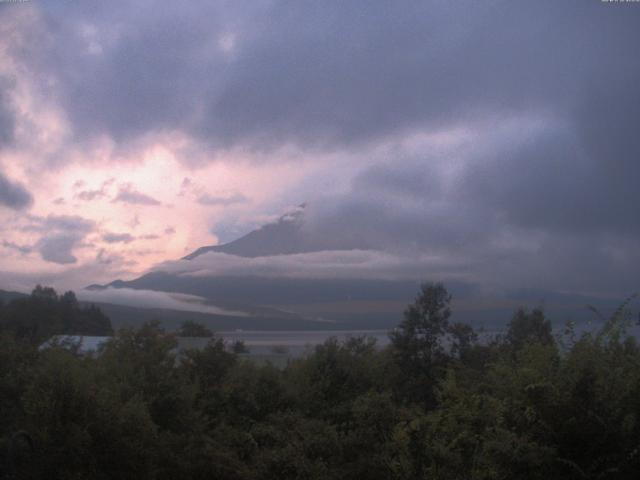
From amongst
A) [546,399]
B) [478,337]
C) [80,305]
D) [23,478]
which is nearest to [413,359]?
[478,337]

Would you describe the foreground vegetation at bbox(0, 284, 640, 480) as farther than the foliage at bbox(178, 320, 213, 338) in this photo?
No

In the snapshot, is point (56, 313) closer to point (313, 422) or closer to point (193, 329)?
point (193, 329)

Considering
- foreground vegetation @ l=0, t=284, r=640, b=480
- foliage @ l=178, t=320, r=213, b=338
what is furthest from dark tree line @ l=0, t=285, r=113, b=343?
foreground vegetation @ l=0, t=284, r=640, b=480

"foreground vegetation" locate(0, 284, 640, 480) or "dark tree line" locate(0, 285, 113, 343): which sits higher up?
"dark tree line" locate(0, 285, 113, 343)

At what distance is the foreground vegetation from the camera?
1028 cm

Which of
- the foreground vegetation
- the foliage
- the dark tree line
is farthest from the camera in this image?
the foliage

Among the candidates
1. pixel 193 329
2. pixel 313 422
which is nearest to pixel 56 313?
pixel 193 329

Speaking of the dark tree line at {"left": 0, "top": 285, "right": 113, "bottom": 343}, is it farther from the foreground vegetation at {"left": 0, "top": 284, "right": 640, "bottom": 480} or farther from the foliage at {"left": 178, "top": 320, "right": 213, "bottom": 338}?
the foreground vegetation at {"left": 0, "top": 284, "right": 640, "bottom": 480}

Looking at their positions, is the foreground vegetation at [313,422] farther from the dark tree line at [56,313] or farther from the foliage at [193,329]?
the foliage at [193,329]

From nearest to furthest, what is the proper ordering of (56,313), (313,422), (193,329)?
(313,422) → (56,313) → (193,329)

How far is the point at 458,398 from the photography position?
13516mm

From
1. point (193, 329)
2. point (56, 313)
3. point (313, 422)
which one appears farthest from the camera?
point (193, 329)

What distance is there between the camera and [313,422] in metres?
14.4

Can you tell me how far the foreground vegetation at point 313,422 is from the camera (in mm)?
10281
